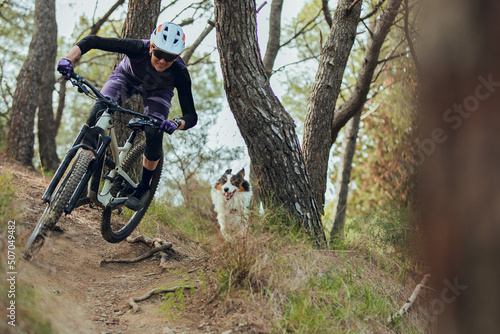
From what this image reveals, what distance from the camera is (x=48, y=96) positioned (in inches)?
408

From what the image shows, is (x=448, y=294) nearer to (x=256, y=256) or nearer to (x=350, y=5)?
(x=256, y=256)

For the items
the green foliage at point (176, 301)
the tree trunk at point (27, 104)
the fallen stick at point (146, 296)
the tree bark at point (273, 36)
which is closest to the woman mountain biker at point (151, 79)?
the fallen stick at point (146, 296)

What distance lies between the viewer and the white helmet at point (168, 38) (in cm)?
444

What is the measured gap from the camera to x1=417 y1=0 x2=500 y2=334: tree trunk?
0.94m

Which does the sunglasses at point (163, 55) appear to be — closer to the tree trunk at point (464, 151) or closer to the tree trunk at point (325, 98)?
the tree trunk at point (325, 98)

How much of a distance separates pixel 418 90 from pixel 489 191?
0.27 m

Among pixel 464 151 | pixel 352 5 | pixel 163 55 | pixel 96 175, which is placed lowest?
pixel 96 175

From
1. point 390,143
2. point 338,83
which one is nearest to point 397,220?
point 338,83

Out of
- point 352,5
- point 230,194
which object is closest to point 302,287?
point 230,194

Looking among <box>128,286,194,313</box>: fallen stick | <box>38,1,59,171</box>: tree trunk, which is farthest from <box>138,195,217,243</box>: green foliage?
<box>38,1,59,171</box>: tree trunk

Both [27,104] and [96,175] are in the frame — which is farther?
[27,104]

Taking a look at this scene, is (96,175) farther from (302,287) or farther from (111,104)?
(302,287)

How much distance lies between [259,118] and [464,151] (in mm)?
4187

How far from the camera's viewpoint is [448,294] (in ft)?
3.53
